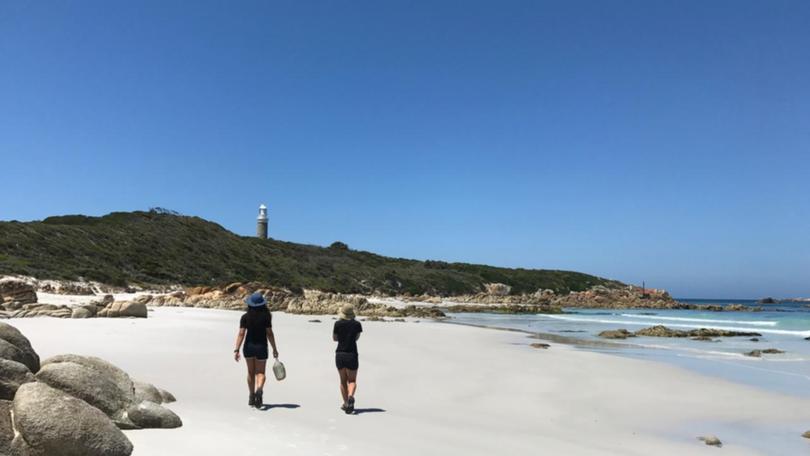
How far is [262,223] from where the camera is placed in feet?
308

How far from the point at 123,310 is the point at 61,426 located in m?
14.6

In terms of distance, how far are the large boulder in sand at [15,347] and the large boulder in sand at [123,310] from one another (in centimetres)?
1234

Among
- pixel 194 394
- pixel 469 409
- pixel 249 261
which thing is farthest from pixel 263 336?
pixel 249 261

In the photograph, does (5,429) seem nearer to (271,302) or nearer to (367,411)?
(367,411)

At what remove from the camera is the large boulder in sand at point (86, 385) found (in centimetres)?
530

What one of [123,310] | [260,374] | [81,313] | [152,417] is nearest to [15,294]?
[123,310]

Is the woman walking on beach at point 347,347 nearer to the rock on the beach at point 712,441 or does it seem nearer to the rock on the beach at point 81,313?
the rock on the beach at point 712,441

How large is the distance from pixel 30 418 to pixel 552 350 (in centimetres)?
1431

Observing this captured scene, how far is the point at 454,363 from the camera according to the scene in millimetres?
12922

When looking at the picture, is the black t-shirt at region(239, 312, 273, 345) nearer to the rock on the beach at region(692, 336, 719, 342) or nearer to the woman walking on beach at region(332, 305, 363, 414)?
the woman walking on beach at region(332, 305, 363, 414)

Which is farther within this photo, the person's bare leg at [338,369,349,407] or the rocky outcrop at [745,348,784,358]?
the rocky outcrop at [745,348,784,358]

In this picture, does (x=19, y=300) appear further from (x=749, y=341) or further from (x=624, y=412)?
(x=749, y=341)

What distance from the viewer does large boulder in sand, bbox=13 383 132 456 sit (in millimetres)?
4148

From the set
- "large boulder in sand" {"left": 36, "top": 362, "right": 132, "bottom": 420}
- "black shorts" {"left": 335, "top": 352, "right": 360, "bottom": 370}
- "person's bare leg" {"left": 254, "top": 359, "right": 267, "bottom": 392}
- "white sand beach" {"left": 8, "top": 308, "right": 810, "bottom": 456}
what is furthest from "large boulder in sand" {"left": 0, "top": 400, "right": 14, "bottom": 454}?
"black shorts" {"left": 335, "top": 352, "right": 360, "bottom": 370}
